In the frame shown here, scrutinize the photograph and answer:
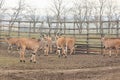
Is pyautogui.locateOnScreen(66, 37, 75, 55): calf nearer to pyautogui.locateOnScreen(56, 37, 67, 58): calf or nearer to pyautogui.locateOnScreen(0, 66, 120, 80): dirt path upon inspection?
pyautogui.locateOnScreen(56, 37, 67, 58): calf

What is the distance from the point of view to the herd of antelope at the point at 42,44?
1733 centimetres

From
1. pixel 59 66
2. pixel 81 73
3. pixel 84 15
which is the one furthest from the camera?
pixel 84 15

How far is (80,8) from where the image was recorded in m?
59.0

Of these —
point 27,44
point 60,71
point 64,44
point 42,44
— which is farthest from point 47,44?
point 60,71

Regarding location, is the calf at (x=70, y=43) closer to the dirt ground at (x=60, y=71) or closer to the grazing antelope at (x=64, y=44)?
the grazing antelope at (x=64, y=44)

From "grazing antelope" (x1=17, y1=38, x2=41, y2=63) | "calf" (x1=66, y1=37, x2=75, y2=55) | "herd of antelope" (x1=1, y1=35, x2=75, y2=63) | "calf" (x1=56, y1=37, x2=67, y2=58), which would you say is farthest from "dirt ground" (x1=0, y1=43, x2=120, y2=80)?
"calf" (x1=66, y1=37, x2=75, y2=55)

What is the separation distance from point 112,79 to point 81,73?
6.58ft

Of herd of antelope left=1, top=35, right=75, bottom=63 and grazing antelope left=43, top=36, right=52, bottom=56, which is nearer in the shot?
herd of antelope left=1, top=35, right=75, bottom=63

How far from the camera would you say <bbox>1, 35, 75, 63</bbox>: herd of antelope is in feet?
56.9

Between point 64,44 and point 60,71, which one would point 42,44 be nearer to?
point 64,44

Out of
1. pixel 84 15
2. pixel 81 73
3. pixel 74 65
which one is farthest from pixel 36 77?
pixel 84 15

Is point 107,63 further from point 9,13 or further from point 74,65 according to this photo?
point 9,13

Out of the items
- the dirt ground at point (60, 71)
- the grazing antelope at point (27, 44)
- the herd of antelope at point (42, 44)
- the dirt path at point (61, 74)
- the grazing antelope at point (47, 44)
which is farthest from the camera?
the grazing antelope at point (47, 44)

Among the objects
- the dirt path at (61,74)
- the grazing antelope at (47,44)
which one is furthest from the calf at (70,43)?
the dirt path at (61,74)
